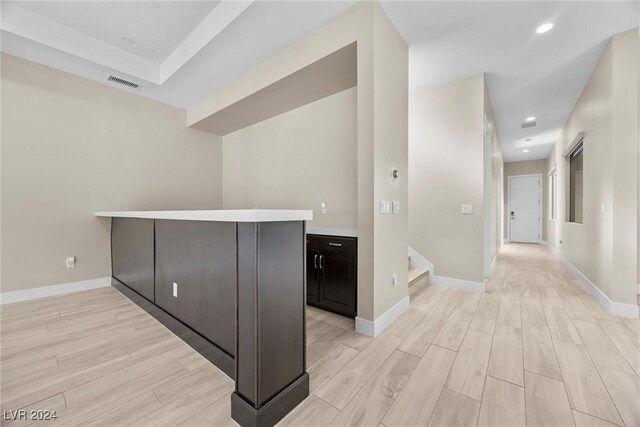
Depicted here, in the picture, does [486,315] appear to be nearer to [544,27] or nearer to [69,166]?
[544,27]

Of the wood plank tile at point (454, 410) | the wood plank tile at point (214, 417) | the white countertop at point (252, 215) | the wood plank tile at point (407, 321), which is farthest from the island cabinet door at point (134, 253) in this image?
the wood plank tile at point (454, 410)

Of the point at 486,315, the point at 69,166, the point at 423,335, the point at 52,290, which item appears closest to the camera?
the point at 423,335

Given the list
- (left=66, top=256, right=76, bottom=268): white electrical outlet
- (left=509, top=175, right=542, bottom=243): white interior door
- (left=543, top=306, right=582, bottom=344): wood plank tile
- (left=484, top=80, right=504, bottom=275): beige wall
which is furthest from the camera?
(left=509, top=175, right=542, bottom=243): white interior door

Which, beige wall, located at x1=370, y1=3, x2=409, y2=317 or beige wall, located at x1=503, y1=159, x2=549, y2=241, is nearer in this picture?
beige wall, located at x1=370, y1=3, x2=409, y2=317

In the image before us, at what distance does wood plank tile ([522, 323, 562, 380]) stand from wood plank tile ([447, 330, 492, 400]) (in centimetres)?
24

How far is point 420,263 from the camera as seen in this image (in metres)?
3.79

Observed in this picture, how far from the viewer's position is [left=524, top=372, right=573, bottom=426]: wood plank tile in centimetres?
126

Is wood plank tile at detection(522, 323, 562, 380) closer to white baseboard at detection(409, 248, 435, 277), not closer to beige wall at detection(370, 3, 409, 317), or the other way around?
beige wall at detection(370, 3, 409, 317)

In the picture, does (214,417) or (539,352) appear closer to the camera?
(214,417)

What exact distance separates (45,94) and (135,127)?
0.93m

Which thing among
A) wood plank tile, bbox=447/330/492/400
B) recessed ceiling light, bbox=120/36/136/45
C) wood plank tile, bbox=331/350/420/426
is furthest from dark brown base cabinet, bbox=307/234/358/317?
recessed ceiling light, bbox=120/36/136/45

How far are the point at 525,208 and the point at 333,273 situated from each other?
352 inches

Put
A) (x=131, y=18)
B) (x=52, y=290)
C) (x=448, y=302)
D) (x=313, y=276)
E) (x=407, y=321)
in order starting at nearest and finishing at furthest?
(x=407, y=321) → (x=131, y=18) → (x=313, y=276) → (x=448, y=302) → (x=52, y=290)

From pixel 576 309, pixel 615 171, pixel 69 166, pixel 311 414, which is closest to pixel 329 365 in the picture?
pixel 311 414
